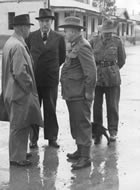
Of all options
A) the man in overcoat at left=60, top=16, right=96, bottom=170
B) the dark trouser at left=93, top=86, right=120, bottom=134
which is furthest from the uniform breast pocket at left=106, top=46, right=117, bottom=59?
the man in overcoat at left=60, top=16, right=96, bottom=170

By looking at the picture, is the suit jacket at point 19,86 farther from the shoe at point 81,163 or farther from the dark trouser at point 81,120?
the shoe at point 81,163

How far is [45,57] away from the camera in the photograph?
6750mm

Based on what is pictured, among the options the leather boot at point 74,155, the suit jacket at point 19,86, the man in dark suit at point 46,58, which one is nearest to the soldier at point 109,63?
the man in dark suit at point 46,58

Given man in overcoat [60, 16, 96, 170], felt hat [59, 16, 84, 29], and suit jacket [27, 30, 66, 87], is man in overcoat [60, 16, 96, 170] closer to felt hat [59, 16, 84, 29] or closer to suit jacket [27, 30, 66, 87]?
felt hat [59, 16, 84, 29]

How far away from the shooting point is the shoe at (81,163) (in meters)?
5.93

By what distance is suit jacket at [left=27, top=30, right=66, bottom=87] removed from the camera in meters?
6.74

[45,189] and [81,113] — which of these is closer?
[45,189]

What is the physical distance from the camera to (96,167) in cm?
604

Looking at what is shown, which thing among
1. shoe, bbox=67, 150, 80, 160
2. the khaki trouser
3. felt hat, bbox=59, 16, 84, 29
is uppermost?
felt hat, bbox=59, 16, 84, 29

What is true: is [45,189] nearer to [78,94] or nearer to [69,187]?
[69,187]

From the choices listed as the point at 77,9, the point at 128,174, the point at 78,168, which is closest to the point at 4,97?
the point at 78,168

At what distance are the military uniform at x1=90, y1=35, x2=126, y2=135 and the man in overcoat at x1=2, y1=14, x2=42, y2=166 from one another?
1.53 metres

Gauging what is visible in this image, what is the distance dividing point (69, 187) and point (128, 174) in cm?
87

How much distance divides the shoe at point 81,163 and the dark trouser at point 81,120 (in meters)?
0.19
